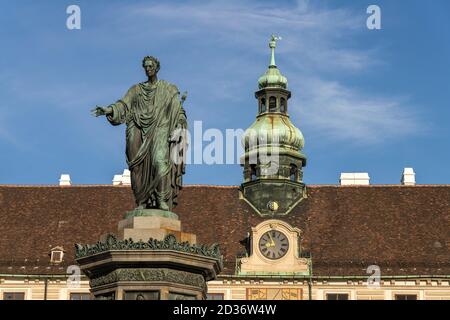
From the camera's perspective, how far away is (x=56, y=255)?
51250mm

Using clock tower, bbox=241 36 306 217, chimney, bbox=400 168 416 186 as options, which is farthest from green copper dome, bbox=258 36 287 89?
chimney, bbox=400 168 416 186

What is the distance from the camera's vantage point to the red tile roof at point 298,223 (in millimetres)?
51156

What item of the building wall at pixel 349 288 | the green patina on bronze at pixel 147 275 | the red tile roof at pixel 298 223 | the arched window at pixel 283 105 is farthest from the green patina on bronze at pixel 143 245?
the arched window at pixel 283 105

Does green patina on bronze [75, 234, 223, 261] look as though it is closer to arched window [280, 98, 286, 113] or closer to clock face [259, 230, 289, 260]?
clock face [259, 230, 289, 260]

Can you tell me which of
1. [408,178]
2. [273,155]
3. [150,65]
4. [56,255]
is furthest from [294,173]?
[150,65]

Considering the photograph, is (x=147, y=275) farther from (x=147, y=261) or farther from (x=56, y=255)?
(x=56, y=255)

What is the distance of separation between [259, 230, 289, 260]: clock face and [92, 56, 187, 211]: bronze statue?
36506 mm

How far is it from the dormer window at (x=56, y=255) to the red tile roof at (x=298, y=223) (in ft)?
0.77

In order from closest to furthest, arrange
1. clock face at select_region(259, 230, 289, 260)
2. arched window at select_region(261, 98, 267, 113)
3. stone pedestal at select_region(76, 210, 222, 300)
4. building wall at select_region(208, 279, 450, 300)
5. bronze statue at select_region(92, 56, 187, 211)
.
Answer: stone pedestal at select_region(76, 210, 222, 300), bronze statue at select_region(92, 56, 187, 211), building wall at select_region(208, 279, 450, 300), clock face at select_region(259, 230, 289, 260), arched window at select_region(261, 98, 267, 113)

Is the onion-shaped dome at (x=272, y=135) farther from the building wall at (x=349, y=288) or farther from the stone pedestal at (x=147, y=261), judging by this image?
the stone pedestal at (x=147, y=261)

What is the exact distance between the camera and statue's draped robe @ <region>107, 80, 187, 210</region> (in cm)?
1477
